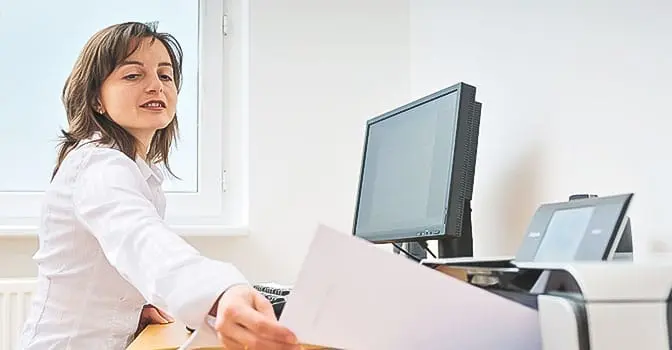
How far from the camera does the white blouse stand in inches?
24.5

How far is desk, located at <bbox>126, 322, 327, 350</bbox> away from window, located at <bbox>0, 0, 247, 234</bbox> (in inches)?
40.8

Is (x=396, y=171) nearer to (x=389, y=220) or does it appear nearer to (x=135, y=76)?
(x=389, y=220)

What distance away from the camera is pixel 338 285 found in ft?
1.70

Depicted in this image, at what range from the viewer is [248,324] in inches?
21.0

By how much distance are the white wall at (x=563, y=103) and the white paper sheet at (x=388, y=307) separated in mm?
544

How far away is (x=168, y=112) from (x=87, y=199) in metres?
0.58

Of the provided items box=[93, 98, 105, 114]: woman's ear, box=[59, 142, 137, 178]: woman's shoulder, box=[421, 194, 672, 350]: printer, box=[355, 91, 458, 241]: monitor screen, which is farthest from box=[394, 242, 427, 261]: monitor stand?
box=[421, 194, 672, 350]: printer

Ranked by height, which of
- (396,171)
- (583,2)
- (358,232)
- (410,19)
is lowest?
(358,232)

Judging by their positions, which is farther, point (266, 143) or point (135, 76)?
point (266, 143)

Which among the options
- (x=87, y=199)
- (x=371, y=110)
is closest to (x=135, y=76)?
(x=87, y=199)

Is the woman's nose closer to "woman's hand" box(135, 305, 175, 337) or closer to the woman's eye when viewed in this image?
the woman's eye

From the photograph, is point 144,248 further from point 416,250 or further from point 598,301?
point 416,250

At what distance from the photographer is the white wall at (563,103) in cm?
108

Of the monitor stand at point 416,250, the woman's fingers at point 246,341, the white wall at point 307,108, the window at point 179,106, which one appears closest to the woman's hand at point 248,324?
the woman's fingers at point 246,341
